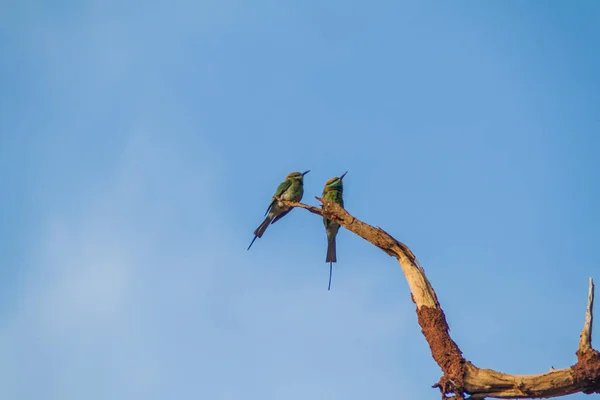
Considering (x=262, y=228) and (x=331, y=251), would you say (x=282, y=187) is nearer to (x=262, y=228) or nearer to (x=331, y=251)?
(x=262, y=228)

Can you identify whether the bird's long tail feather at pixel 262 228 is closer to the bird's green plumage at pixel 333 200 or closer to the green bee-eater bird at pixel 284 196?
the green bee-eater bird at pixel 284 196

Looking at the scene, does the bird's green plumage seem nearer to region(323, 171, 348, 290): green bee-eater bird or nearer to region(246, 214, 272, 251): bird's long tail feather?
region(323, 171, 348, 290): green bee-eater bird

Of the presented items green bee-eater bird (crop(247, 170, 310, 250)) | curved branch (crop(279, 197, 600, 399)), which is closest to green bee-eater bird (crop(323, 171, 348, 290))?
green bee-eater bird (crop(247, 170, 310, 250))

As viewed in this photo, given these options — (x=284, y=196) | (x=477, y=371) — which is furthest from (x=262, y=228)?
(x=477, y=371)

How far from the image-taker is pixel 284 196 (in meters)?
9.64

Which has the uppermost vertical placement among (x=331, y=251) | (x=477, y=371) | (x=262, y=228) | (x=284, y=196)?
(x=284, y=196)

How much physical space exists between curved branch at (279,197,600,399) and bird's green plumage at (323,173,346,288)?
9.64ft

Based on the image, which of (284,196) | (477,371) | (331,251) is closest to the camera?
(477,371)

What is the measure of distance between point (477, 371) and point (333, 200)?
4.49 metres

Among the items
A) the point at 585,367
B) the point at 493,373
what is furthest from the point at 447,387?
the point at 585,367

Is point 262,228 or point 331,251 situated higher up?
point 262,228

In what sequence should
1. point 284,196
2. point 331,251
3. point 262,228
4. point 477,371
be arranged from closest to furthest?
point 477,371, point 331,251, point 262,228, point 284,196

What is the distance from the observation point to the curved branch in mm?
4543

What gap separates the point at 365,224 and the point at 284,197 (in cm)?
380
